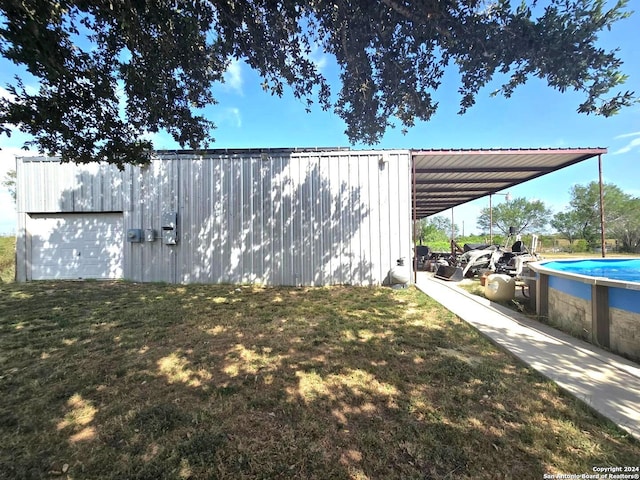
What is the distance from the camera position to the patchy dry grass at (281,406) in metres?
1.65

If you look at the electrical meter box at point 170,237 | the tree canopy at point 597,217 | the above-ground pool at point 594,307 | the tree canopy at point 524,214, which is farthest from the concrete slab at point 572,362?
the tree canopy at point 524,214

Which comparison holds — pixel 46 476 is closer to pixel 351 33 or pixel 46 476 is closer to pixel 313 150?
pixel 351 33

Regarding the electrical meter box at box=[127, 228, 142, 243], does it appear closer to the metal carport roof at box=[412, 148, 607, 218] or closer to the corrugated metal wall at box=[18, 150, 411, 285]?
the corrugated metal wall at box=[18, 150, 411, 285]

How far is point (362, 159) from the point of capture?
7.61 meters

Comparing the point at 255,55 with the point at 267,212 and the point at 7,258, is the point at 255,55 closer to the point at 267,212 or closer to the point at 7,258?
the point at 267,212

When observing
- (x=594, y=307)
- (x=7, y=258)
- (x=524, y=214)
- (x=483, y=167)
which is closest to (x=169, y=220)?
(x=594, y=307)

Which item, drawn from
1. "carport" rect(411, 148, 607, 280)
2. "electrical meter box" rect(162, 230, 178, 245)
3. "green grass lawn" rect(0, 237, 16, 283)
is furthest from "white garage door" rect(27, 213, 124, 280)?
"carport" rect(411, 148, 607, 280)

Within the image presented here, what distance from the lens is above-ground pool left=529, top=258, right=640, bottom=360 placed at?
9.91 ft

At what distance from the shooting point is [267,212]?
299 inches

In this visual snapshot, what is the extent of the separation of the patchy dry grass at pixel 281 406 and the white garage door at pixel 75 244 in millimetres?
4134

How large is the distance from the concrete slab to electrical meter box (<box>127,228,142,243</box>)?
305 inches

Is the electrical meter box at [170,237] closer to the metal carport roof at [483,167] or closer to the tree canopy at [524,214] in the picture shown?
the metal carport roof at [483,167]

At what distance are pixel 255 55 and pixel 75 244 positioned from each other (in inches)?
294

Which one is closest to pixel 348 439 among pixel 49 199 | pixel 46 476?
pixel 46 476
